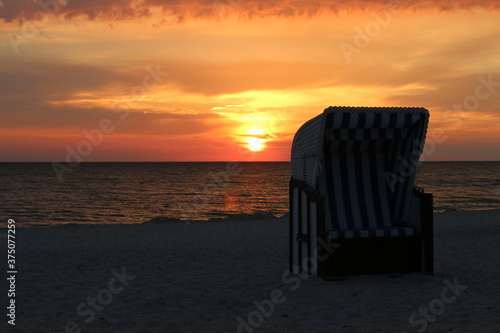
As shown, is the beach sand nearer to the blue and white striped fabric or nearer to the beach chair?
the beach chair

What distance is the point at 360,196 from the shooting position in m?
8.73

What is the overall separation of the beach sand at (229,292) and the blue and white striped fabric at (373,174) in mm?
1000

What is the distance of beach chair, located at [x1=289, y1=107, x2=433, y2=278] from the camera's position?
25.7 feet

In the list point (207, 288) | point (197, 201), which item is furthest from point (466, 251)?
point (197, 201)

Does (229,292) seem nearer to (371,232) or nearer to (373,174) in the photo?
(371,232)

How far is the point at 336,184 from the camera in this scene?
8.67 meters

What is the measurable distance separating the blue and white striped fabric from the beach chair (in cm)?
2

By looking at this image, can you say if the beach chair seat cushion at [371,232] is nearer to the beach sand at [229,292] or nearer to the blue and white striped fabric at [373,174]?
the blue and white striped fabric at [373,174]

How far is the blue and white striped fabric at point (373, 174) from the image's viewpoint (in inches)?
322

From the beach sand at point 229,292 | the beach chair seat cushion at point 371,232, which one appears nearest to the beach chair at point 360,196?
the beach chair seat cushion at point 371,232

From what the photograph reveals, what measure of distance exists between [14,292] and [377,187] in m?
6.29

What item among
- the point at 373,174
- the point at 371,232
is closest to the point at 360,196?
the point at 373,174

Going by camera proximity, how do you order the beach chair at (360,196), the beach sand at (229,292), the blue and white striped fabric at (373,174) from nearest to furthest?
the beach sand at (229,292), the beach chair at (360,196), the blue and white striped fabric at (373,174)

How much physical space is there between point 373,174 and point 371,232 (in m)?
1.29
